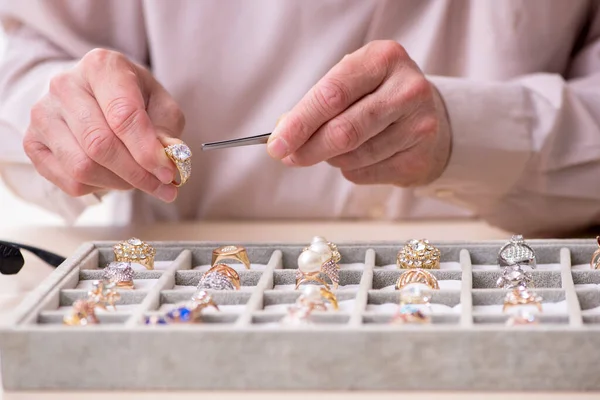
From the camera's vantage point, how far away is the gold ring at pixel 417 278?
845mm

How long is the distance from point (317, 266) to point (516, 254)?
22cm

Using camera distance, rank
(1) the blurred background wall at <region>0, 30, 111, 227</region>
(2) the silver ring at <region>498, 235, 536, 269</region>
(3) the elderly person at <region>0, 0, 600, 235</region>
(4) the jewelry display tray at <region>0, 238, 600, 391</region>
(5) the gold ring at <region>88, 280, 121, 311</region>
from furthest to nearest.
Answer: (1) the blurred background wall at <region>0, 30, 111, 227</region>
(3) the elderly person at <region>0, 0, 600, 235</region>
(2) the silver ring at <region>498, 235, 536, 269</region>
(5) the gold ring at <region>88, 280, 121, 311</region>
(4) the jewelry display tray at <region>0, 238, 600, 391</region>

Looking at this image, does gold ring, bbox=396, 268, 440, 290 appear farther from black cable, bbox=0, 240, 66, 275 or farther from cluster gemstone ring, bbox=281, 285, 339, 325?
black cable, bbox=0, 240, 66, 275

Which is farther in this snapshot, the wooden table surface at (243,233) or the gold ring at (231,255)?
the wooden table surface at (243,233)

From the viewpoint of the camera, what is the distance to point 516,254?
35.9 inches

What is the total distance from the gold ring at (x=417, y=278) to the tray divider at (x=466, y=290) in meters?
0.03

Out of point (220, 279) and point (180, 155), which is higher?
point (180, 155)

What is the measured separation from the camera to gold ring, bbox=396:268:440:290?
845 millimetres

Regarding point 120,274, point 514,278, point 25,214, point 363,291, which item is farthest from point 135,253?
point 25,214

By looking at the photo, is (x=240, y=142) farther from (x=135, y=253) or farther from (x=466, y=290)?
(x=466, y=290)

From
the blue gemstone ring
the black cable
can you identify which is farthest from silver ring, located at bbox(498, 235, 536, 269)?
the black cable

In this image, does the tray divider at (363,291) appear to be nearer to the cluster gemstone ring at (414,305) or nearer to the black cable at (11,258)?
the cluster gemstone ring at (414,305)

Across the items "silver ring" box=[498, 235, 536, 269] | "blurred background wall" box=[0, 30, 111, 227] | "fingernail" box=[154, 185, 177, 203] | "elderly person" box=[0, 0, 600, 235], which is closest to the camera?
"silver ring" box=[498, 235, 536, 269]

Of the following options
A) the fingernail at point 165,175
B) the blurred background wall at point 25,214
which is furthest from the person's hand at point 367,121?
the blurred background wall at point 25,214
